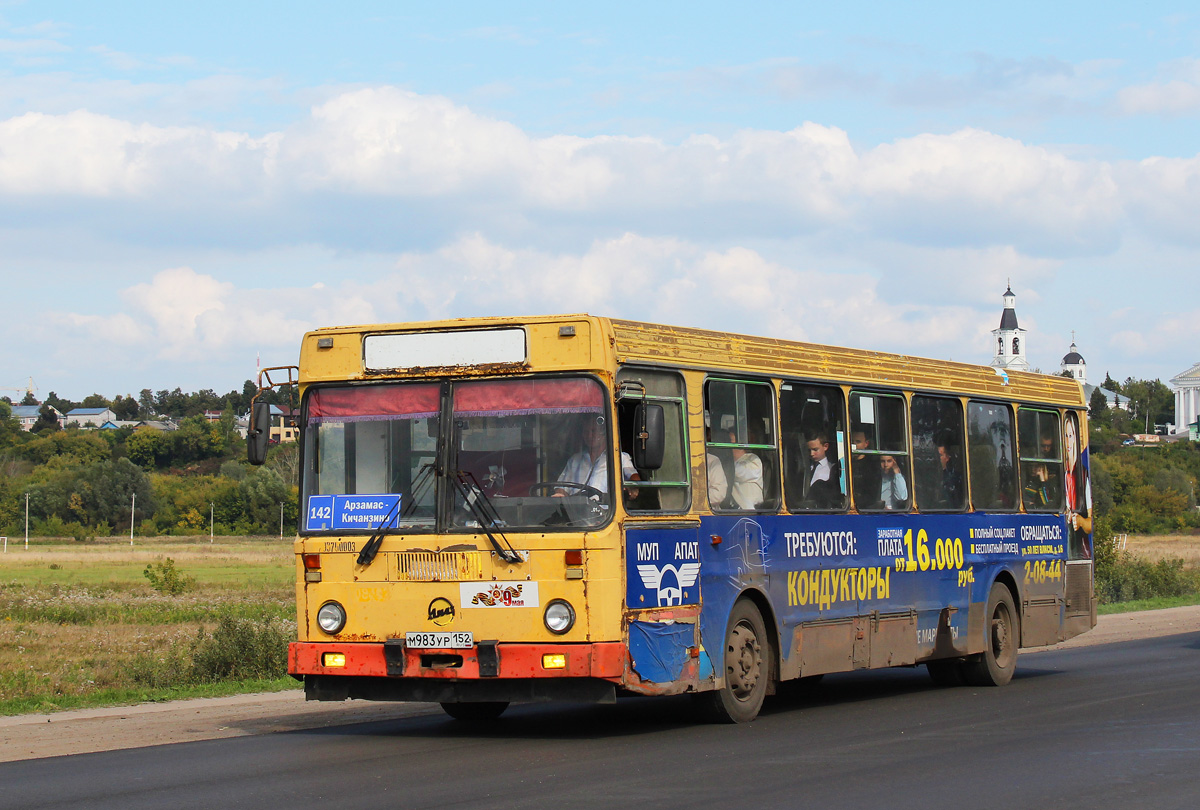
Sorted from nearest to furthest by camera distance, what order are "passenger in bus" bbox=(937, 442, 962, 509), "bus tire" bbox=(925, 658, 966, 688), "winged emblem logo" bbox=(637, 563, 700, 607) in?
"winged emblem logo" bbox=(637, 563, 700, 607), "passenger in bus" bbox=(937, 442, 962, 509), "bus tire" bbox=(925, 658, 966, 688)

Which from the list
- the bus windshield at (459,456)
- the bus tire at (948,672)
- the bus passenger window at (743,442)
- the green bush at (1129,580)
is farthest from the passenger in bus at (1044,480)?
the green bush at (1129,580)

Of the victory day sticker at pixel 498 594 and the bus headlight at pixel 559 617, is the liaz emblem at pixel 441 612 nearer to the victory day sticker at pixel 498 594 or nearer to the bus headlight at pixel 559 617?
the victory day sticker at pixel 498 594

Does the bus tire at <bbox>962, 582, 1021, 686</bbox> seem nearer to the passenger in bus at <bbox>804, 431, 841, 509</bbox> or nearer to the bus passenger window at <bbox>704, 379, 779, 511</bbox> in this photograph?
the passenger in bus at <bbox>804, 431, 841, 509</bbox>

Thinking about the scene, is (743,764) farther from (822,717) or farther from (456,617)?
(822,717)

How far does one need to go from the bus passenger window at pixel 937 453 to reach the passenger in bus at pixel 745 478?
284cm

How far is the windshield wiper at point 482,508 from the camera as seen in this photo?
10867mm

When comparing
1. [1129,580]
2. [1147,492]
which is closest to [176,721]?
[1129,580]

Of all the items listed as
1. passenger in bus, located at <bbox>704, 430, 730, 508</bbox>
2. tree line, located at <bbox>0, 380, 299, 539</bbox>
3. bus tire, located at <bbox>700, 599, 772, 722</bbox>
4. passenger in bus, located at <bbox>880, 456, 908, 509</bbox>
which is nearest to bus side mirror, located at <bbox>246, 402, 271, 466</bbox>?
passenger in bus, located at <bbox>704, 430, 730, 508</bbox>

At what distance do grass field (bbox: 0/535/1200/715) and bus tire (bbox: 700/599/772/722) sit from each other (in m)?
6.66

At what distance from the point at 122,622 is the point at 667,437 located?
942 inches

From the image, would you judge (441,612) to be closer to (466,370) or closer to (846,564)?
(466,370)

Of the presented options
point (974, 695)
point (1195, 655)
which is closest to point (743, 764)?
point (974, 695)

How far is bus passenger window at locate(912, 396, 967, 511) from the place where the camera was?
1495 cm

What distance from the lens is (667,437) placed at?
11.6m
